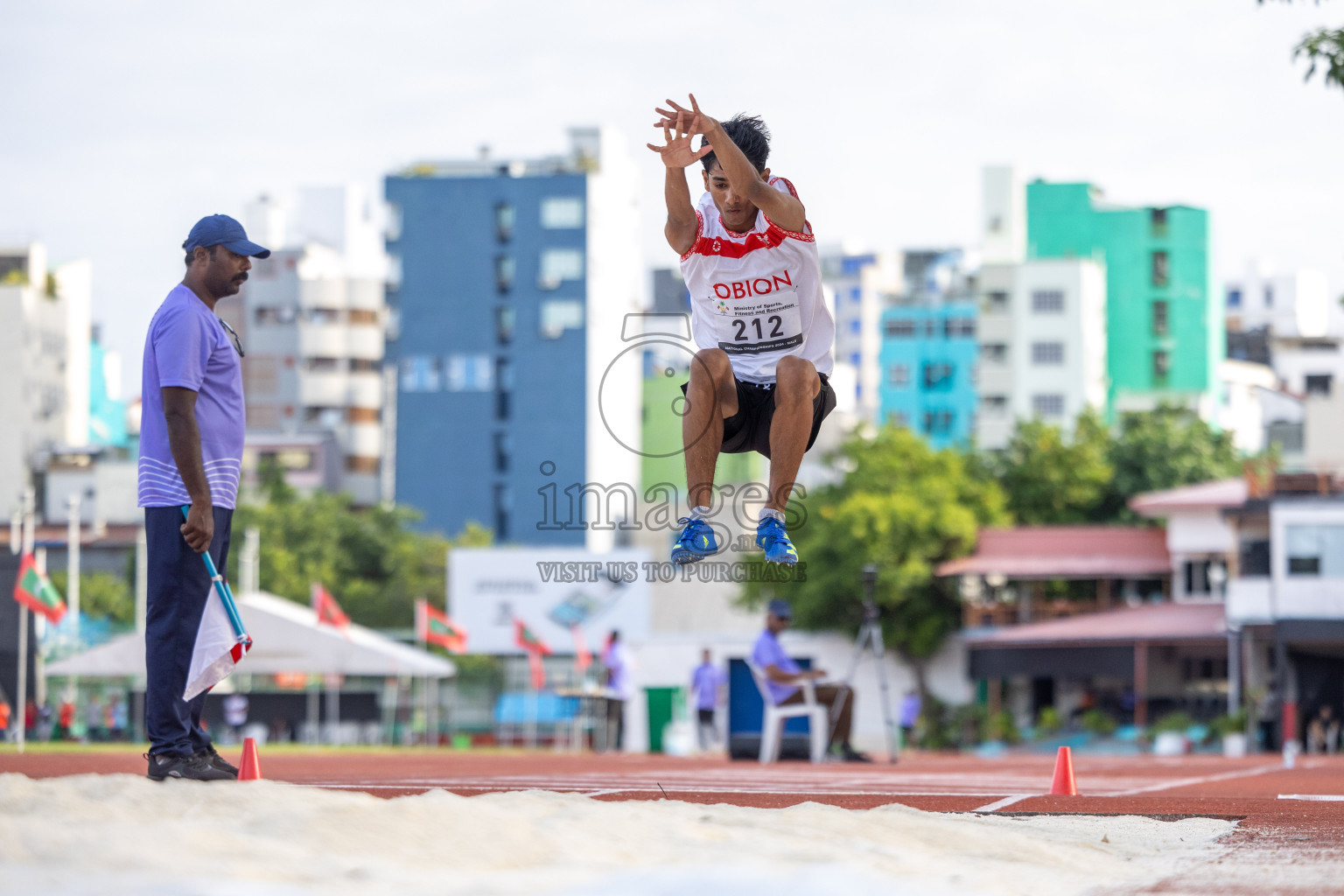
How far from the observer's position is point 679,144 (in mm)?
7051

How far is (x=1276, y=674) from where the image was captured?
3859 cm

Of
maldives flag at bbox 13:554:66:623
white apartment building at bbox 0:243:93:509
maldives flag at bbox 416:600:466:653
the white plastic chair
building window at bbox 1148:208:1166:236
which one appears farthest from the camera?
building window at bbox 1148:208:1166:236

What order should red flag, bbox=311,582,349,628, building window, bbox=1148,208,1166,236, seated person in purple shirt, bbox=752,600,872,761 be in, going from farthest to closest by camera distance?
1. building window, bbox=1148,208,1166,236
2. red flag, bbox=311,582,349,628
3. seated person in purple shirt, bbox=752,600,872,761

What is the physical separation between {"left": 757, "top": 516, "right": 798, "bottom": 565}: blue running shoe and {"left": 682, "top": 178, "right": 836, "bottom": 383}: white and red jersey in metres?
0.60

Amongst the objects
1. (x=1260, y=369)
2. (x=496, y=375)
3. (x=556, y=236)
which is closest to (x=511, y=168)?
(x=556, y=236)

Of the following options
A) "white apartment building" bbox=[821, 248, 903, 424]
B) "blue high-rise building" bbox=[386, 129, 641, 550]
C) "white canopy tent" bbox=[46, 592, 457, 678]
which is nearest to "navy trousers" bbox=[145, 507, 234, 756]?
"white canopy tent" bbox=[46, 592, 457, 678]

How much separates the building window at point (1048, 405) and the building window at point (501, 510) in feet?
77.4

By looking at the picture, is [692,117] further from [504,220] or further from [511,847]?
[504,220]

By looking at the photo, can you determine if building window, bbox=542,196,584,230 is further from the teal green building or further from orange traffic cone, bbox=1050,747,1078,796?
orange traffic cone, bbox=1050,747,1078,796

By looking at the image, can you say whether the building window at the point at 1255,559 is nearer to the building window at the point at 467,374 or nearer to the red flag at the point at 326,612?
the red flag at the point at 326,612

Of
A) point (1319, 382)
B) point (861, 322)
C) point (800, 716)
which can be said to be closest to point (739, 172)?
point (800, 716)

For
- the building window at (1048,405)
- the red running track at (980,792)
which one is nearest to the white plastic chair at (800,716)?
the red running track at (980,792)

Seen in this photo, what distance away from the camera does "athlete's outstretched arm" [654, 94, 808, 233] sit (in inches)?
274

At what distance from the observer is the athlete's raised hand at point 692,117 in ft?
22.8
